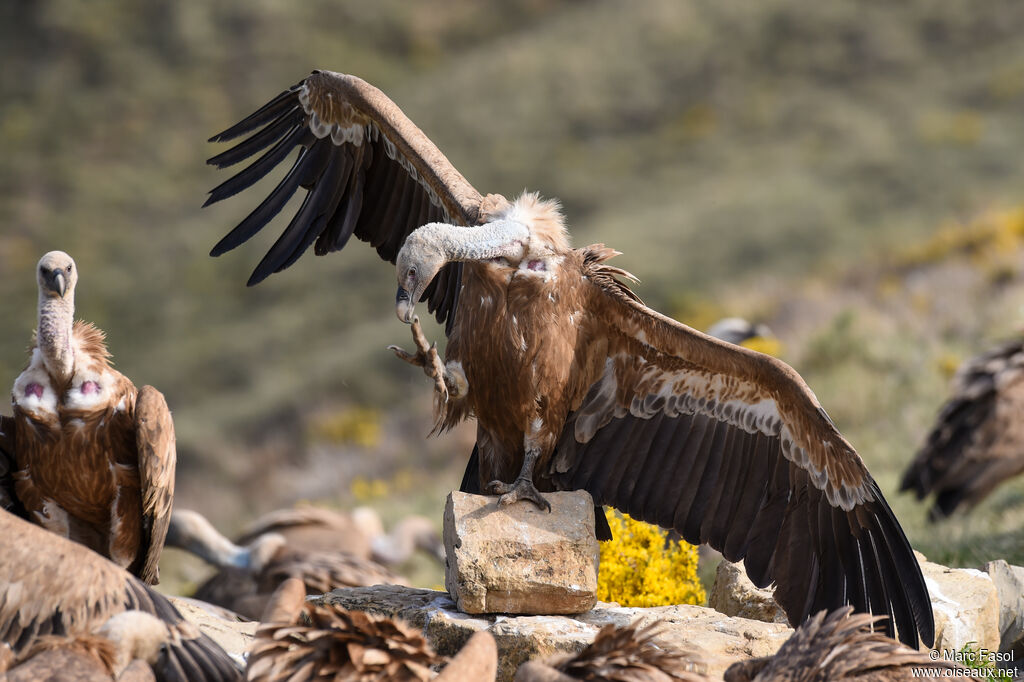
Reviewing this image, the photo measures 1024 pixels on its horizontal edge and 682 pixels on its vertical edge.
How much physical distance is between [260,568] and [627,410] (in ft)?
11.5

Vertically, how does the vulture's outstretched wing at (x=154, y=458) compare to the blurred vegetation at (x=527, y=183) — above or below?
below

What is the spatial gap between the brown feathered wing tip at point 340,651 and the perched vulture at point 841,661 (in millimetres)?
1169

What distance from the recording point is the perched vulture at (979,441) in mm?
8609

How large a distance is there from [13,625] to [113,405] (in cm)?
167

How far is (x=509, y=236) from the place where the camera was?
525 centimetres

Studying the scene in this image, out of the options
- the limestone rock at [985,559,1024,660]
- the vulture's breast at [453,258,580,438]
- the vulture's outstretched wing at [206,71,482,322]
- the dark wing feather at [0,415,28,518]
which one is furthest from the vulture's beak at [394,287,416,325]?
the limestone rock at [985,559,1024,660]

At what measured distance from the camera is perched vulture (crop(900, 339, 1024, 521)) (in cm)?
861

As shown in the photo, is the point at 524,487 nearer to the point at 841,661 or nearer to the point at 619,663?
the point at 619,663

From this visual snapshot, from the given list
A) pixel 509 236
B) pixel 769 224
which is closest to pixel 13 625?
pixel 509 236

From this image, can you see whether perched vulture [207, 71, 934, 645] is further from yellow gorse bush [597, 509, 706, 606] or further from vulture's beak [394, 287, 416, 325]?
yellow gorse bush [597, 509, 706, 606]

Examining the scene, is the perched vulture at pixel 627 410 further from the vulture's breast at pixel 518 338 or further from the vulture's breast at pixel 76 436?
the vulture's breast at pixel 76 436

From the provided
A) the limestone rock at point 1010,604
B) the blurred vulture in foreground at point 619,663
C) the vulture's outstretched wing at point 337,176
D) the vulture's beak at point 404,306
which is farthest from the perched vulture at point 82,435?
the limestone rock at point 1010,604

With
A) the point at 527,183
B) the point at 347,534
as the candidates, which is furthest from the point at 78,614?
the point at 527,183

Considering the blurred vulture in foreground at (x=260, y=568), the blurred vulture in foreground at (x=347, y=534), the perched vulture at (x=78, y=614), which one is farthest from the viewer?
the blurred vulture in foreground at (x=347, y=534)
